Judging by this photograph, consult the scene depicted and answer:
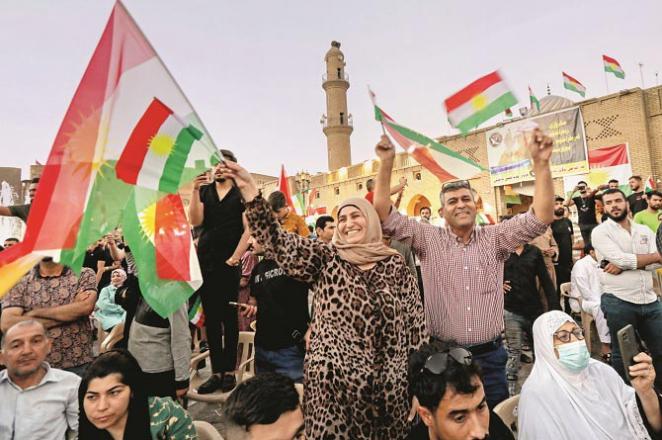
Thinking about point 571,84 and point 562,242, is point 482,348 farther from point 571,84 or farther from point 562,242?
point 571,84

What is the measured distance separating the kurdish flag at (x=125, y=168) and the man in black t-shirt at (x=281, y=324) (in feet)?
3.19

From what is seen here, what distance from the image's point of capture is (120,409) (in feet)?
6.15

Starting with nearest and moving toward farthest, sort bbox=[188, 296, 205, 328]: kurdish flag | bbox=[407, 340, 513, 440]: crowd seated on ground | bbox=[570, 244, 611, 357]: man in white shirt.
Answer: bbox=[407, 340, 513, 440]: crowd seated on ground < bbox=[188, 296, 205, 328]: kurdish flag < bbox=[570, 244, 611, 357]: man in white shirt

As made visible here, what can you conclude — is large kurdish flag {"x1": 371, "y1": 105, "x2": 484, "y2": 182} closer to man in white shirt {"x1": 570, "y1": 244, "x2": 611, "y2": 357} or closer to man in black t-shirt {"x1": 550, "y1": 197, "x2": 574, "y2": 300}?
man in white shirt {"x1": 570, "y1": 244, "x2": 611, "y2": 357}

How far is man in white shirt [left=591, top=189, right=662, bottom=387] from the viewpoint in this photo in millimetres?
3375

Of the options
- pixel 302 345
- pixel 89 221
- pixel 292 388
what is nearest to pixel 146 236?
pixel 89 221

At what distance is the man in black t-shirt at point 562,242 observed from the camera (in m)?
6.47

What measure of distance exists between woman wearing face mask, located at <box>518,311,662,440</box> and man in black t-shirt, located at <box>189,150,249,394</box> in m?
2.15

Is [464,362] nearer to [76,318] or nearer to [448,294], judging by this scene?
[448,294]

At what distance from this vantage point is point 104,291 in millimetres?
5348

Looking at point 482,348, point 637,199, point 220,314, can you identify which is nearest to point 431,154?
point 482,348

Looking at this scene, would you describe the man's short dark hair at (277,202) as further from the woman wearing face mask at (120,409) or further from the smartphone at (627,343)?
the smartphone at (627,343)

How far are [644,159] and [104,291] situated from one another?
59.7ft

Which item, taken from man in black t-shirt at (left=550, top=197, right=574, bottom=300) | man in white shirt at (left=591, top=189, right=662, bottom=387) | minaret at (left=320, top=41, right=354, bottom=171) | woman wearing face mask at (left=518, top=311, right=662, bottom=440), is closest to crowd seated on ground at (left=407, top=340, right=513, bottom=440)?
woman wearing face mask at (left=518, top=311, right=662, bottom=440)
